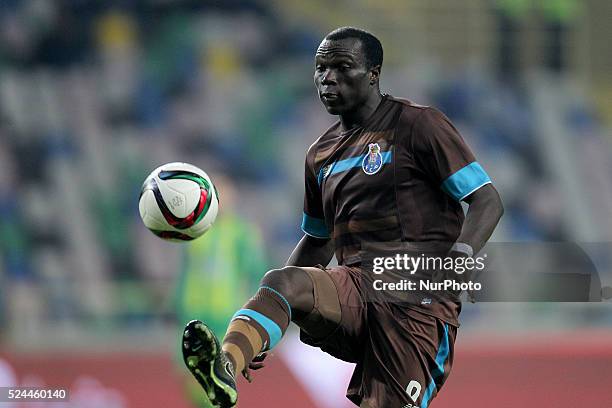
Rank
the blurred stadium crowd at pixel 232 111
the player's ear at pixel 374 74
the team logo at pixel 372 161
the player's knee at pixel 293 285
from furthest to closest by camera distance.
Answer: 1. the blurred stadium crowd at pixel 232 111
2. the player's ear at pixel 374 74
3. the team logo at pixel 372 161
4. the player's knee at pixel 293 285

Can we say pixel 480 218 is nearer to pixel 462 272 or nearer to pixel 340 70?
pixel 462 272

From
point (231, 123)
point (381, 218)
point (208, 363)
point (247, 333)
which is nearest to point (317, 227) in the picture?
point (381, 218)

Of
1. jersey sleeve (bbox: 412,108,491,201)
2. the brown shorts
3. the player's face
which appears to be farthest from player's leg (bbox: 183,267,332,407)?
the player's face

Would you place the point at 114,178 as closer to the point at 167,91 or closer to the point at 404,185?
the point at 167,91

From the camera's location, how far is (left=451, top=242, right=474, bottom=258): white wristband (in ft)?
13.0

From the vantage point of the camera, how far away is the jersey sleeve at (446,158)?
4.13 m

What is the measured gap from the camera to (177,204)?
14.3 ft

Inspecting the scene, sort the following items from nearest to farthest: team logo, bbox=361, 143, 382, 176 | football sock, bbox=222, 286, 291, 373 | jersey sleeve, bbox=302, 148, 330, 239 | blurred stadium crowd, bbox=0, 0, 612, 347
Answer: football sock, bbox=222, 286, 291, 373 → team logo, bbox=361, 143, 382, 176 → jersey sleeve, bbox=302, 148, 330, 239 → blurred stadium crowd, bbox=0, 0, 612, 347

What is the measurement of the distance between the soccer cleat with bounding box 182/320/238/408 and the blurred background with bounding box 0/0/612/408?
6.23 metres

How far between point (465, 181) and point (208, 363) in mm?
1313

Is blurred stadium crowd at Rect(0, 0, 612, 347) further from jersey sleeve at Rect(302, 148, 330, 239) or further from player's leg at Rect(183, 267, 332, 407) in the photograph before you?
player's leg at Rect(183, 267, 332, 407)

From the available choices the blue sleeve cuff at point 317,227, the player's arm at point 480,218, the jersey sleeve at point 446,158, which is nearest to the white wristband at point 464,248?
the player's arm at point 480,218

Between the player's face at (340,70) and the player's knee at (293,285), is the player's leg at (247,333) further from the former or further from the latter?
the player's face at (340,70)

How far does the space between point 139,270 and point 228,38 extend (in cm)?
289
